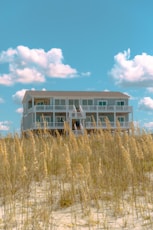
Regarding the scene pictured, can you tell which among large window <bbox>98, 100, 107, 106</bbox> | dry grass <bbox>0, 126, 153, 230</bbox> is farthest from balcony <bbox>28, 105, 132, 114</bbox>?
dry grass <bbox>0, 126, 153, 230</bbox>

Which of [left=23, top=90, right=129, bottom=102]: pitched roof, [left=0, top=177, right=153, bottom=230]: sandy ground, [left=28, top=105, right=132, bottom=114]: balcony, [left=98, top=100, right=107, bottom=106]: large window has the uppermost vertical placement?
[left=23, top=90, right=129, bottom=102]: pitched roof

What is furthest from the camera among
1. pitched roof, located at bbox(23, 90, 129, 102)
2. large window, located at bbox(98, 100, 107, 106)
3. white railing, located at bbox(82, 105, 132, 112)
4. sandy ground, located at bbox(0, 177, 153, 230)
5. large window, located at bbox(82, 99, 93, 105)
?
large window, located at bbox(98, 100, 107, 106)

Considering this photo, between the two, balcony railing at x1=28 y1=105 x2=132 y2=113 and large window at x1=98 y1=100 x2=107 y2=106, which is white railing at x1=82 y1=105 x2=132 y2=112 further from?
large window at x1=98 y1=100 x2=107 y2=106

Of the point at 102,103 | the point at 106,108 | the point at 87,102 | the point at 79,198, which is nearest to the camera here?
the point at 79,198

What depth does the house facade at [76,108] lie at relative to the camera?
45.3 m

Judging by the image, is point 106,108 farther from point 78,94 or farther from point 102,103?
point 78,94

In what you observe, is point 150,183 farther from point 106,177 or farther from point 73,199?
point 73,199

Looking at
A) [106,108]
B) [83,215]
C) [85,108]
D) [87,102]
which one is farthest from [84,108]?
[83,215]

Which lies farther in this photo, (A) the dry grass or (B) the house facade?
(B) the house facade

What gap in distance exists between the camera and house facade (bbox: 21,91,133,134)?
149 feet

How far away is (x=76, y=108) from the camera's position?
48.7 meters

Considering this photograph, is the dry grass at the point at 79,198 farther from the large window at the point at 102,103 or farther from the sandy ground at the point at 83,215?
the large window at the point at 102,103

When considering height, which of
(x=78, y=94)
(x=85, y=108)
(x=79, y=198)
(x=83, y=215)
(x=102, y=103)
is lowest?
(x=83, y=215)

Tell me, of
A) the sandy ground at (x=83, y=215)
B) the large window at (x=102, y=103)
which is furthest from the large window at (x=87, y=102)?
the sandy ground at (x=83, y=215)
